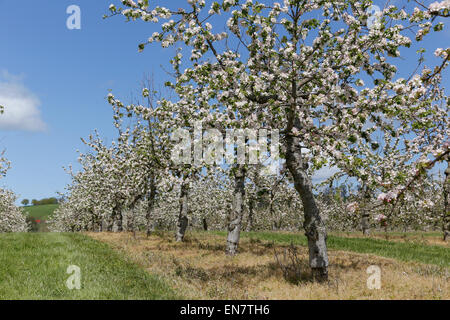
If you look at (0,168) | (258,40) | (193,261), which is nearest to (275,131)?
(258,40)

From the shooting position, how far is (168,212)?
4962cm

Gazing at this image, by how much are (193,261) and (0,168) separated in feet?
65.4

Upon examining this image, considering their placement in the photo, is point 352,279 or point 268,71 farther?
point 352,279

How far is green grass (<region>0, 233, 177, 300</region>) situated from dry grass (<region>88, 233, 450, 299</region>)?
0.85 metres

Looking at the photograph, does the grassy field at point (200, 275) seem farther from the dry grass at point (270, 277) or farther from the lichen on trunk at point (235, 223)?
the lichen on trunk at point (235, 223)

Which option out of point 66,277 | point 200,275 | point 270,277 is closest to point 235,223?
point 200,275

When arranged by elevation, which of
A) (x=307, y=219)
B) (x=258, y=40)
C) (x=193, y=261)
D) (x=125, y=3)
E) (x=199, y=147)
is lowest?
(x=193, y=261)

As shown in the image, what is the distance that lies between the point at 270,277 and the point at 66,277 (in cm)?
611

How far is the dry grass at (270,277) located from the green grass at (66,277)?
0.85m

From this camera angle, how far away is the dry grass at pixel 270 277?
9162mm

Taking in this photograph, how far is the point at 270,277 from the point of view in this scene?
11.2 m
